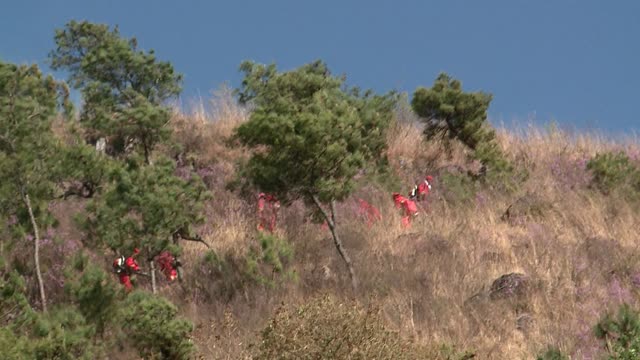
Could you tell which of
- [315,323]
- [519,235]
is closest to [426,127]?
[519,235]

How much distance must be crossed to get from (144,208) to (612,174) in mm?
10180

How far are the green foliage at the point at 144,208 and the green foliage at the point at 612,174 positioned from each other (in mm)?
9425

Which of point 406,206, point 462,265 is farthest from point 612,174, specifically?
point 462,265

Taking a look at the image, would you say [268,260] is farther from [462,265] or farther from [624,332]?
[624,332]

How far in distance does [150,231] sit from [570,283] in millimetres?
5491

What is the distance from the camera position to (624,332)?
758 centimetres

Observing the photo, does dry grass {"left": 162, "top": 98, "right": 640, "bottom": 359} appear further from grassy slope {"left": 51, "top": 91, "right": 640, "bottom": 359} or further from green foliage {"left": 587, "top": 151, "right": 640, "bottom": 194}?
green foliage {"left": 587, "top": 151, "right": 640, "bottom": 194}

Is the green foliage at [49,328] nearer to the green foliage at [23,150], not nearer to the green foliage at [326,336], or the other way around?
the green foliage at [23,150]

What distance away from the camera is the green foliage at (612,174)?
54.9 feet

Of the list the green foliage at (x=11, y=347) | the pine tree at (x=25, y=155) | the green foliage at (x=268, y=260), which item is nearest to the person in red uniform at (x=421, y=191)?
the green foliage at (x=268, y=260)

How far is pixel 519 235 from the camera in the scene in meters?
13.5

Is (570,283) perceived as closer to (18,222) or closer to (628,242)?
(628,242)

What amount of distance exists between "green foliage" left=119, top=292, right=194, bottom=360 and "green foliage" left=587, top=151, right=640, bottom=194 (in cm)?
1039

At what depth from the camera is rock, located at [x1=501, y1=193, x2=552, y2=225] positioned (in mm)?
14584
